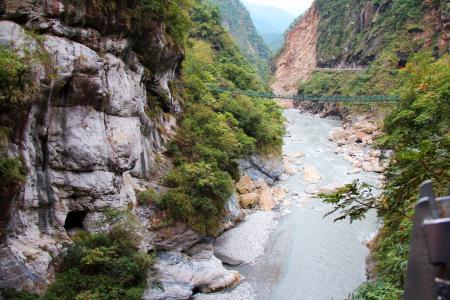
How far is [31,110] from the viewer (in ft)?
23.5

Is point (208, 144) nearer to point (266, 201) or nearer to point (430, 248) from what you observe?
point (266, 201)

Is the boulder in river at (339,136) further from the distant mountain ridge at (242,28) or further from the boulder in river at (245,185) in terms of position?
the distant mountain ridge at (242,28)

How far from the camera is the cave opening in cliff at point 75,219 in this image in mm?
8727

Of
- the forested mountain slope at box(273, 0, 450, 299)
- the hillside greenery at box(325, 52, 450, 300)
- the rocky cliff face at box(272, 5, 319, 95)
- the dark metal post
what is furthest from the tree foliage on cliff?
the rocky cliff face at box(272, 5, 319, 95)

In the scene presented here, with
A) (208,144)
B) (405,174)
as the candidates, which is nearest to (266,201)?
(208,144)

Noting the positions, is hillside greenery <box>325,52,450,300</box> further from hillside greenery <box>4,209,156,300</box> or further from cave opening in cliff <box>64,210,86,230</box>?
cave opening in cliff <box>64,210,86,230</box>

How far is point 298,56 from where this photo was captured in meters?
60.2

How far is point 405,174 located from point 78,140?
267 inches

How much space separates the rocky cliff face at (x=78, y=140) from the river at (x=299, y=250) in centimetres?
111

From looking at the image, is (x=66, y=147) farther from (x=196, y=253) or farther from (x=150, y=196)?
(x=196, y=253)

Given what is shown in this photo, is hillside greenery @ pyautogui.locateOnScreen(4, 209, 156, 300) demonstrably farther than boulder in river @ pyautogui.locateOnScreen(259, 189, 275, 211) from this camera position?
No

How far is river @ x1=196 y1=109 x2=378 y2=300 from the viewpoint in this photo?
10.0 meters

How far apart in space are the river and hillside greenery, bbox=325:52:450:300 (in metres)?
1.26

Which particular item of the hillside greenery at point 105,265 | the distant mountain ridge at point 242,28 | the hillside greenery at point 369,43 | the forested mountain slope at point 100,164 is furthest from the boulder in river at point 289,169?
the distant mountain ridge at point 242,28
